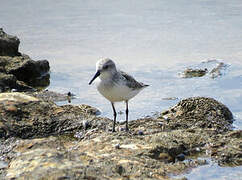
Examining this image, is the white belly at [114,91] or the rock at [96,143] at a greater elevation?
the white belly at [114,91]

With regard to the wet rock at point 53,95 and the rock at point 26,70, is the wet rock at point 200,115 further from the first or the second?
the rock at point 26,70

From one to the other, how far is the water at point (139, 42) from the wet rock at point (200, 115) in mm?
315

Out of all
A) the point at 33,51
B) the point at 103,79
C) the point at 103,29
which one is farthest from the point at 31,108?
the point at 103,29

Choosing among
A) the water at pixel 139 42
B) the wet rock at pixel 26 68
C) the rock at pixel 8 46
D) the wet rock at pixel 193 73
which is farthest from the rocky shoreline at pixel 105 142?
the rock at pixel 8 46

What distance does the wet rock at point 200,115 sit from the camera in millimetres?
8953

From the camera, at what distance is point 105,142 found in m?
7.54

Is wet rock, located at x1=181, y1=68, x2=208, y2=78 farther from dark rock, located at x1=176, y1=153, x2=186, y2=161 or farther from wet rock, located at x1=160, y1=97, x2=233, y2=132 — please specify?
dark rock, located at x1=176, y1=153, x2=186, y2=161

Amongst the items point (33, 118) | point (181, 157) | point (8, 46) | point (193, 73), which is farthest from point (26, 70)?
point (181, 157)

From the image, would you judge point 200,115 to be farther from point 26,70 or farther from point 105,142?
point 26,70

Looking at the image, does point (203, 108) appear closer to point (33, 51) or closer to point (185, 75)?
point (185, 75)

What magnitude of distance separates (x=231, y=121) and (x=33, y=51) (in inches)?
291

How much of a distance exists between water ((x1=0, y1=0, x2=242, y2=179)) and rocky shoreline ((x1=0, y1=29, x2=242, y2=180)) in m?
0.85

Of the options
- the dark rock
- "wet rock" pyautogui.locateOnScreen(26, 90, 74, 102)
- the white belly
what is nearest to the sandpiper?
the white belly

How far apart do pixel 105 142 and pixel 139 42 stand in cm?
794
